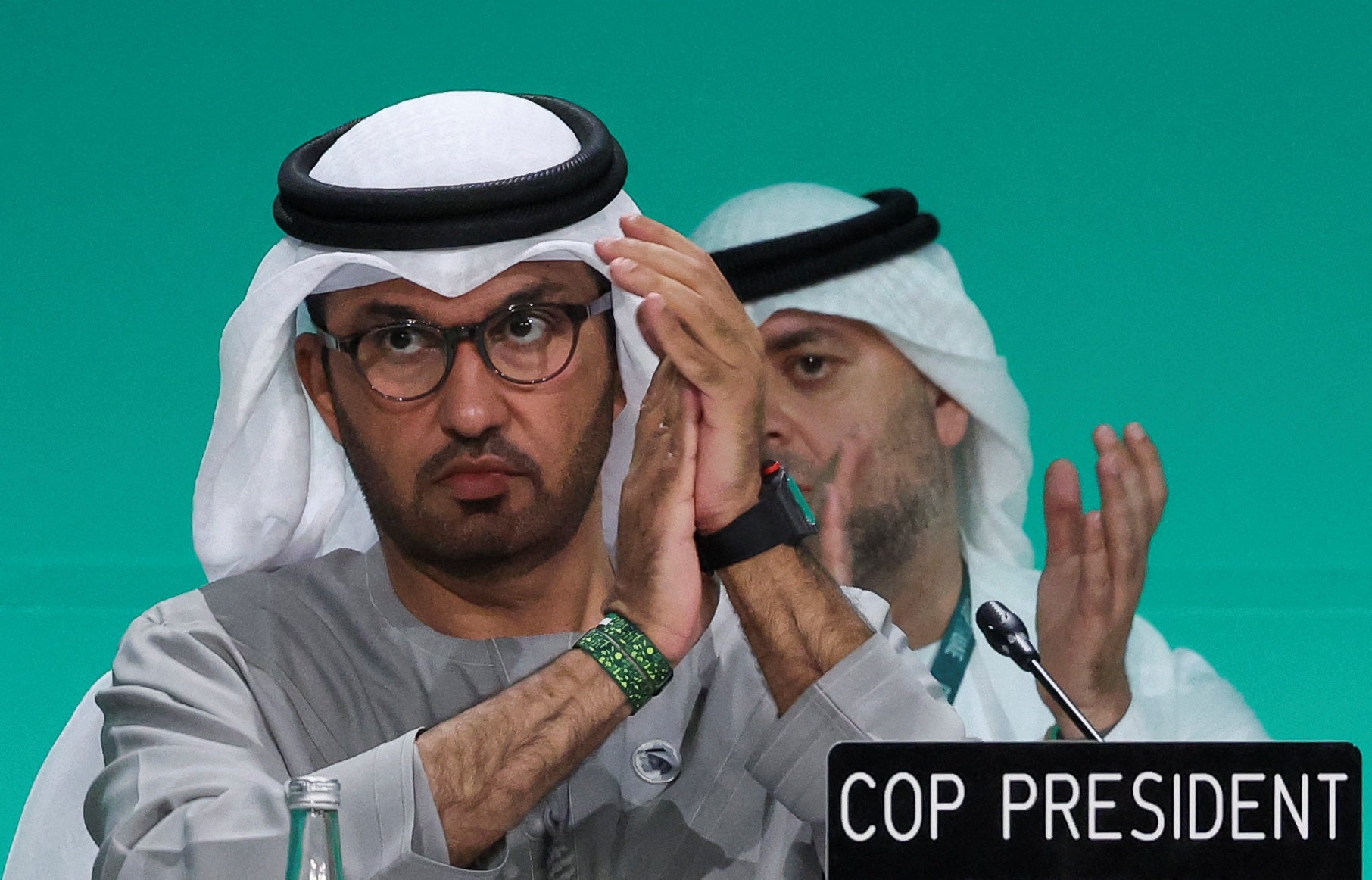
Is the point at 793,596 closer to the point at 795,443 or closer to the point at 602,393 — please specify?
the point at 602,393

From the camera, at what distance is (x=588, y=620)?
7.88 ft

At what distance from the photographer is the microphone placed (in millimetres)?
1830

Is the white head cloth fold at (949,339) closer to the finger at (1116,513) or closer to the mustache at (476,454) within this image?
the finger at (1116,513)

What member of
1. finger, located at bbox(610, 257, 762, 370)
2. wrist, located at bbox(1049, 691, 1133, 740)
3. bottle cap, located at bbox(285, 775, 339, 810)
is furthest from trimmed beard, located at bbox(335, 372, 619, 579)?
wrist, located at bbox(1049, 691, 1133, 740)

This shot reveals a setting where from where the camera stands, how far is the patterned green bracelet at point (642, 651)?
205 cm

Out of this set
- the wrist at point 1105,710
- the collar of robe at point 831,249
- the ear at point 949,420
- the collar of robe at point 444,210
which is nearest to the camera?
the collar of robe at point 444,210

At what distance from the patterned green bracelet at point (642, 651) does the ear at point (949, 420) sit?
6.35 ft

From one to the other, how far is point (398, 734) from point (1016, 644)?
76cm

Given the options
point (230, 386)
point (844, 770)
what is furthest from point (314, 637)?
point (844, 770)

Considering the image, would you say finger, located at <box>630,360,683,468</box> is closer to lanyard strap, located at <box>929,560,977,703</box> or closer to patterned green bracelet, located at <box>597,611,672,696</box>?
patterned green bracelet, located at <box>597,611,672,696</box>

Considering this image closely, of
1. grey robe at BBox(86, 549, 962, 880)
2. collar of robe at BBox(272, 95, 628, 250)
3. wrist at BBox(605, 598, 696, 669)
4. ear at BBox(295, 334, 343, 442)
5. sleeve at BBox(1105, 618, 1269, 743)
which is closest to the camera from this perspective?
grey robe at BBox(86, 549, 962, 880)

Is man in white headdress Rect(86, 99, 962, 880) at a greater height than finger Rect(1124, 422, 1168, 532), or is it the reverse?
finger Rect(1124, 422, 1168, 532)

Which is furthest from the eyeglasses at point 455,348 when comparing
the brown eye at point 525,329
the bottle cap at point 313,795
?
the bottle cap at point 313,795

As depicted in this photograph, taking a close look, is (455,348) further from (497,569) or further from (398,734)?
(398,734)
